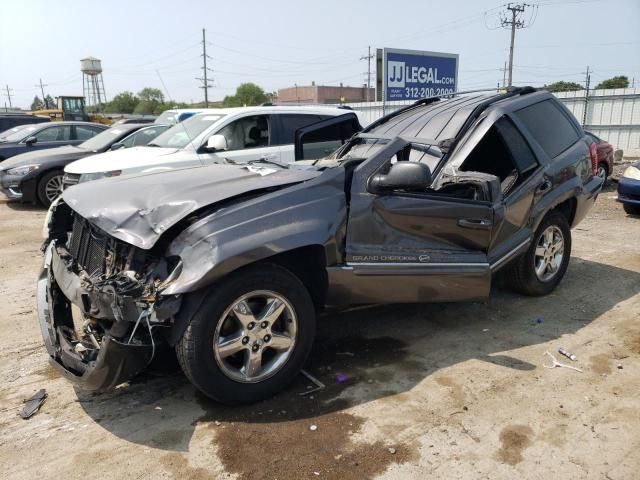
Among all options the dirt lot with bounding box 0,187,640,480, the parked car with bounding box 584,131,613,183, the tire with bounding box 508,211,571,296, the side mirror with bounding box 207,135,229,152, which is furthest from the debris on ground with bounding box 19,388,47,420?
the parked car with bounding box 584,131,613,183

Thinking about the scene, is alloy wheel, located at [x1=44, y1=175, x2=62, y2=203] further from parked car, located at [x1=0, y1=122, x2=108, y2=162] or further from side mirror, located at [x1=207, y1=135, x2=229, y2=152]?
side mirror, located at [x1=207, y1=135, x2=229, y2=152]

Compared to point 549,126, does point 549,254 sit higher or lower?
lower

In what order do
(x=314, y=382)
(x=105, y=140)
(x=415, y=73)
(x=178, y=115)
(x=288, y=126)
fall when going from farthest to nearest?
(x=415, y=73)
(x=178, y=115)
(x=105, y=140)
(x=288, y=126)
(x=314, y=382)

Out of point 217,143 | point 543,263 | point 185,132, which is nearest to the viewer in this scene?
point 543,263

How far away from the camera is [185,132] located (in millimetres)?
8008

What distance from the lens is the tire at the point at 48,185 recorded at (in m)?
9.82

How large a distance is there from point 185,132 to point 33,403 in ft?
17.8

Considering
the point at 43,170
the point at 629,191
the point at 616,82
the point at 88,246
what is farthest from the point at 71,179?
the point at 616,82

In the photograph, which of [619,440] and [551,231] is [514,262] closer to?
[551,231]

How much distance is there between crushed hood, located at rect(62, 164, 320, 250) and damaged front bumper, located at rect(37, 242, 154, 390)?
389 millimetres

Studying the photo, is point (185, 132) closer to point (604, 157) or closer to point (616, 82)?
point (604, 157)

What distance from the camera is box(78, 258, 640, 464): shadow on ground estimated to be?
2.97m

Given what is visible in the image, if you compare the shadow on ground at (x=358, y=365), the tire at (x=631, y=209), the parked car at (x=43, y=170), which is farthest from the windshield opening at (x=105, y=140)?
the tire at (x=631, y=209)

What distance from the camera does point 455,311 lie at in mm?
4715
